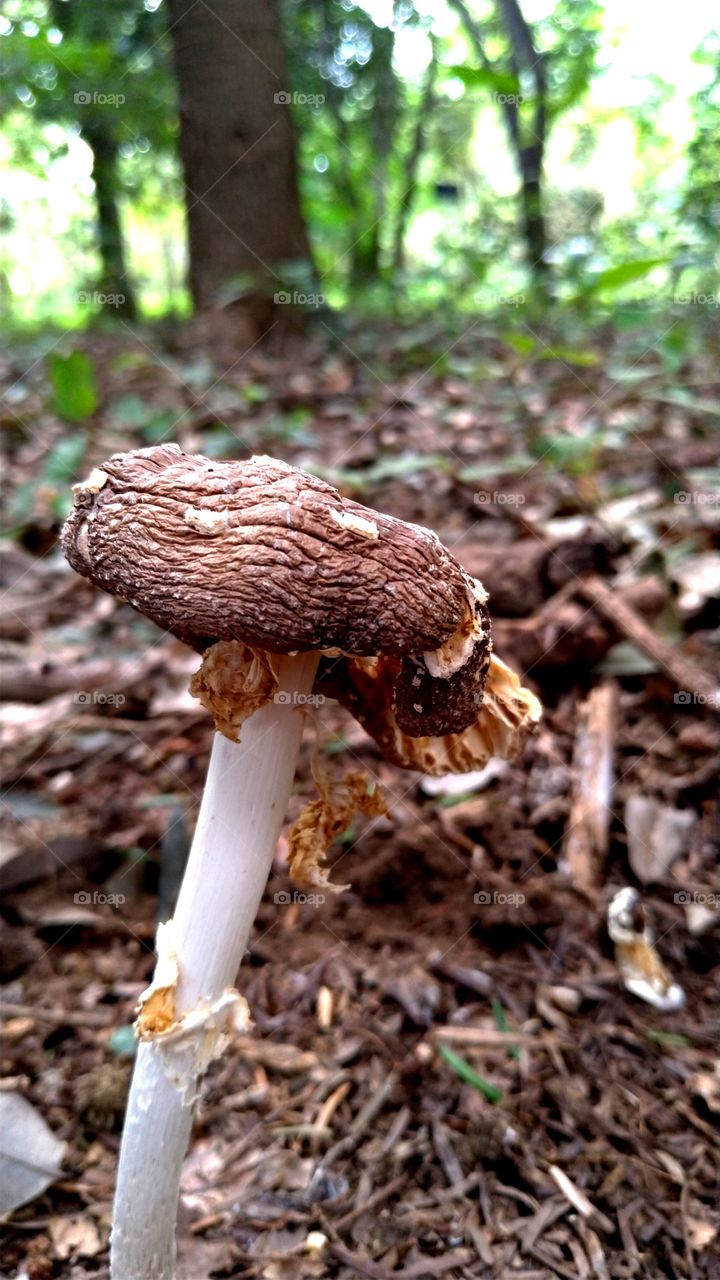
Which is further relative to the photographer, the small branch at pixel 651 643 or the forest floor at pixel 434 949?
the small branch at pixel 651 643

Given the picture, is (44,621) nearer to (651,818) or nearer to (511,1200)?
(651,818)

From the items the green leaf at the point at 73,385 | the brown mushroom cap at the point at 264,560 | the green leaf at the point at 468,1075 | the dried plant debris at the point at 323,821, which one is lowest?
the green leaf at the point at 468,1075

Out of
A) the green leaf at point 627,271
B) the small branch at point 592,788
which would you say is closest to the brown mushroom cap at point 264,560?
the small branch at point 592,788

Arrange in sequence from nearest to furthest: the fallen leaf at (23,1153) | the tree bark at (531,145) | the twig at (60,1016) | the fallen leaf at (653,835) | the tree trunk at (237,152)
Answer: the fallen leaf at (23,1153), the twig at (60,1016), the fallen leaf at (653,835), the tree trunk at (237,152), the tree bark at (531,145)

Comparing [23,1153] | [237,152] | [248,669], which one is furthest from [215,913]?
[237,152]

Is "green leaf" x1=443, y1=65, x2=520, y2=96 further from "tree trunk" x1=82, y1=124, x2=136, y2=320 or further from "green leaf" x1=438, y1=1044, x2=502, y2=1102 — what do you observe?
"tree trunk" x1=82, y1=124, x2=136, y2=320

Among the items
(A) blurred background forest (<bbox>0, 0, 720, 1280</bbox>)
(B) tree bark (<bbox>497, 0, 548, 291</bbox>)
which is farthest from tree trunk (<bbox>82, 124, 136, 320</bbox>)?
(B) tree bark (<bbox>497, 0, 548, 291</bbox>)

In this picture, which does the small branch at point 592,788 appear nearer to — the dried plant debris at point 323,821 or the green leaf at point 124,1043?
the dried plant debris at point 323,821
